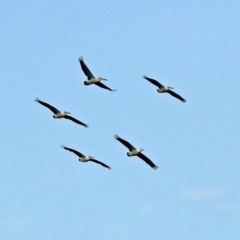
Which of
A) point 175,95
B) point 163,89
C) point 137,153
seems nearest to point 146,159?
point 137,153

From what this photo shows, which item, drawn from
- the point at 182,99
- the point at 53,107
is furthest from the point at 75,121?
the point at 182,99

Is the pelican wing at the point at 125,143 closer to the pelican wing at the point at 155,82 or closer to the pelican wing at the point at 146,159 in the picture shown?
the pelican wing at the point at 146,159

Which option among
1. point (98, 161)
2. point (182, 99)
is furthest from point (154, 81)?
point (98, 161)

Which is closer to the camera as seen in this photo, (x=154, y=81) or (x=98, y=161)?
(x=154, y=81)

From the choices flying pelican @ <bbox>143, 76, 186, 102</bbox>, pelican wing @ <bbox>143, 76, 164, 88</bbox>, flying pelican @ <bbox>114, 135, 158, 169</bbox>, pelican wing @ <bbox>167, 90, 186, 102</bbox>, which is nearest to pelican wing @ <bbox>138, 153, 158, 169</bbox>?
flying pelican @ <bbox>114, 135, 158, 169</bbox>

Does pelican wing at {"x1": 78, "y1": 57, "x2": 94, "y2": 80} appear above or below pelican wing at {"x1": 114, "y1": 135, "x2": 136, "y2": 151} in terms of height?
above

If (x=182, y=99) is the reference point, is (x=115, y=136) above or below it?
below

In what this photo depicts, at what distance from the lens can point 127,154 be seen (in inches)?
5089

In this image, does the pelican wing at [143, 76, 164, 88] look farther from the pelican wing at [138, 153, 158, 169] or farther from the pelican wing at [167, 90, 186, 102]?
the pelican wing at [138, 153, 158, 169]

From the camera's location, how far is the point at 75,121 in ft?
431

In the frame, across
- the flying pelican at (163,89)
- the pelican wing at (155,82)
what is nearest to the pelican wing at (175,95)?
the flying pelican at (163,89)

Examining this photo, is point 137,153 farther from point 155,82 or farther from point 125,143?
point 155,82

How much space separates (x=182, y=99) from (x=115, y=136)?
10.3 m

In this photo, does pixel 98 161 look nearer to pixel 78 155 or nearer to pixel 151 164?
pixel 78 155
